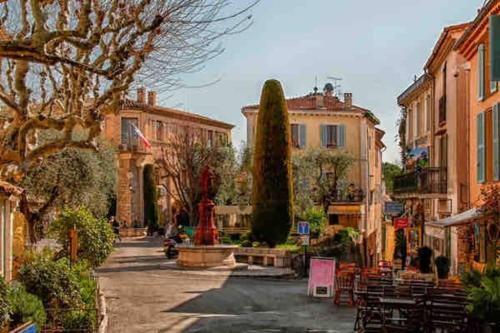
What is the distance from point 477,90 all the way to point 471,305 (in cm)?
1187

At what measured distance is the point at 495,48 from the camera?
55.2 ft

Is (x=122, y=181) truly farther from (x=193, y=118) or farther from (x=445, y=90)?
(x=445, y=90)

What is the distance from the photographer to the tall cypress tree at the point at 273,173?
3872 centimetres

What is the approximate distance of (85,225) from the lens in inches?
959

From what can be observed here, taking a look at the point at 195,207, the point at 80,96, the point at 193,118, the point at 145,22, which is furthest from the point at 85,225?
the point at 193,118

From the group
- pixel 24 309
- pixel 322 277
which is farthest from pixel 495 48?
→ pixel 24 309

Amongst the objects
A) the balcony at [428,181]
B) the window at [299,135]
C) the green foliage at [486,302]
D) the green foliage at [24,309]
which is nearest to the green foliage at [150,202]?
the window at [299,135]

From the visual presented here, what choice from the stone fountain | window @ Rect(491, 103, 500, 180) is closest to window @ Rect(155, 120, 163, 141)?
the stone fountain

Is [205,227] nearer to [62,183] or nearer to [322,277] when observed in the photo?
[62,183]

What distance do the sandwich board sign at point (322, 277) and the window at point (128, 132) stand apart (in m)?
48.8

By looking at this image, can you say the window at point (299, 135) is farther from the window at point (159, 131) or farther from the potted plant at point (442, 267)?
the potted plant at point (442, 267)

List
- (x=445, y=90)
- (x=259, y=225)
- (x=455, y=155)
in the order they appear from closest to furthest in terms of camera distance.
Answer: (x=455, y=155), (x=445, y=90), (x=259, y=225)

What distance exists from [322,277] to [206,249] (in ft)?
32.7

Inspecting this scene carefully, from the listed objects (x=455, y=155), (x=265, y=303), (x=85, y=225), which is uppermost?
(x=455, y=155)
